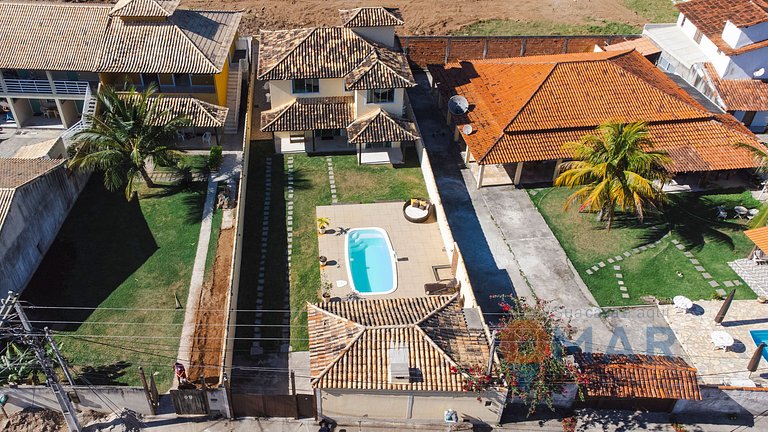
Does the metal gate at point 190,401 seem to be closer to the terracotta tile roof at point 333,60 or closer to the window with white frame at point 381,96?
the terracotta tile roof at point 333,60

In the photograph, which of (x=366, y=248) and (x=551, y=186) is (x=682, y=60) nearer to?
(x=551, y=186)

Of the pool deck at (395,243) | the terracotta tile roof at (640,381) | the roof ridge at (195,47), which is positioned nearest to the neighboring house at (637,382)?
the terracotta tile roof at (640,381)

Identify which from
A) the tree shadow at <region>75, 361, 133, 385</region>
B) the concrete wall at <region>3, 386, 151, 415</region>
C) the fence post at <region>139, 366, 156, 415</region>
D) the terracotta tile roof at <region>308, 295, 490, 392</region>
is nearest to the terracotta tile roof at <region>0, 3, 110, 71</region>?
the tree shadow at <region>75, 361, 133, 385</region>

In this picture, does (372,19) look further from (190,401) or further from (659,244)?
(190,401)

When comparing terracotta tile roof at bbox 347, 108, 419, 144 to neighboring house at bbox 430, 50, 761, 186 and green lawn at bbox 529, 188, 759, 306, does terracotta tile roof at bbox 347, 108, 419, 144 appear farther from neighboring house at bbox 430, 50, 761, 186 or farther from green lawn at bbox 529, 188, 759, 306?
green lawn at bbox 529, 188, 759, 306

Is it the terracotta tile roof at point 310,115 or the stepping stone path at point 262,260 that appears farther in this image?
the terracotta tile roof at point 310,115
